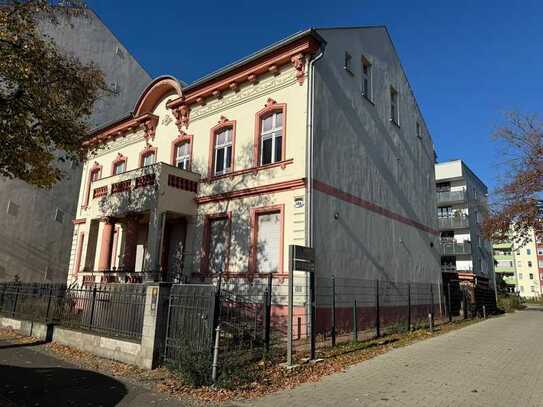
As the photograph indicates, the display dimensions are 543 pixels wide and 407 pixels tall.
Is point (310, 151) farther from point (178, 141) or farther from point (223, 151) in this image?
point (178, 141)

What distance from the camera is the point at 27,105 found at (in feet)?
41.9

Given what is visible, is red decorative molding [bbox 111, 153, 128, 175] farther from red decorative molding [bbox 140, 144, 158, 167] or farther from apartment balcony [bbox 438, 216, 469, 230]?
apartment balcony [bbox 438, 216, 469, 230]

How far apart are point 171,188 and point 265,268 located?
198 inches

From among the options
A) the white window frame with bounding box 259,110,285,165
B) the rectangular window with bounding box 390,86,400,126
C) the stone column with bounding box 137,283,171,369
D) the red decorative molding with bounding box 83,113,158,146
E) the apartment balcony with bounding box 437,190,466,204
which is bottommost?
the stone column with bounding box 137,283,171,369

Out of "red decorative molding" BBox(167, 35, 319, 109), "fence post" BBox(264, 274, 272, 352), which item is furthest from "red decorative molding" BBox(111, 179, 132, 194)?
"fence post" BBox(264, 274, 272, 352)

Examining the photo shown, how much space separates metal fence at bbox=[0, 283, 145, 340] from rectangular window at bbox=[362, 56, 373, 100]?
12711 millimetres

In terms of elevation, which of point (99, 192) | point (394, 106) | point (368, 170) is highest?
point (394, 106)

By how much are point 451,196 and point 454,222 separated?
3.23 m

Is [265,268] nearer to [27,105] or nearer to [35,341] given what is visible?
[35,341]

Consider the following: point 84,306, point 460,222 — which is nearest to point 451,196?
point 460,222

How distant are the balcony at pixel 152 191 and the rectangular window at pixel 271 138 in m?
3.39

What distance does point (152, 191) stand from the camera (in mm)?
15820

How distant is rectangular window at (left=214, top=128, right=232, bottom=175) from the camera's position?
54.9 ft

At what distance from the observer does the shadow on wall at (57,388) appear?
658 centimetres
